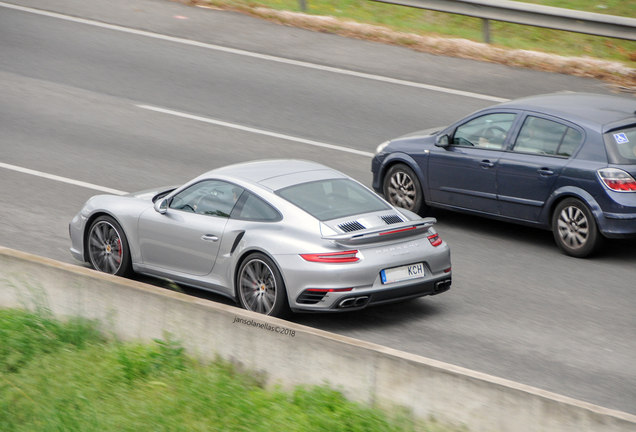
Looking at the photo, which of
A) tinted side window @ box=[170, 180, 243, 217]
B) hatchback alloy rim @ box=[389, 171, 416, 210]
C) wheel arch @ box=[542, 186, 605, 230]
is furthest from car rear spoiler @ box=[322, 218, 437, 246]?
hatchback alloy rim @ box=[389, 171, 416, 210]

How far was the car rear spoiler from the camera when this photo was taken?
7.84m

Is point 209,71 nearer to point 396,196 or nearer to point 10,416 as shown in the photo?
point 396,196

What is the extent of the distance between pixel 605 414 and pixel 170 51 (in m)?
14.3

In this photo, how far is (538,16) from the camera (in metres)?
17.4

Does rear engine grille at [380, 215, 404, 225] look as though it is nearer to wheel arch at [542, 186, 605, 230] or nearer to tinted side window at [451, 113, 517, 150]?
wheel arch at [542, 186, 605, 230]

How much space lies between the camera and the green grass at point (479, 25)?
1859 centimetres

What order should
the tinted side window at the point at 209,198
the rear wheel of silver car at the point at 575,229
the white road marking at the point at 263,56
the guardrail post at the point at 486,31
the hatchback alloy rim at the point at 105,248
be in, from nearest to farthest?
1. the tinted side window at the point at 209,198
2. the hatchback alloy rim at the point at 105,248
3. the rear wheel of silver car at the point at 575,229
4. the white road marking at the point at 263,56
5. the guardrail post at the point at 486,31

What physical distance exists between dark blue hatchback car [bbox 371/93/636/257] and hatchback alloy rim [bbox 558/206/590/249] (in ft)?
0.04

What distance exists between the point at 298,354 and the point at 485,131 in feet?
17.5

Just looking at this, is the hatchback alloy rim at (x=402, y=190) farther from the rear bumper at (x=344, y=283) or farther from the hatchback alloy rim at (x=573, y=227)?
the rear bumper at (x=344, y=283)

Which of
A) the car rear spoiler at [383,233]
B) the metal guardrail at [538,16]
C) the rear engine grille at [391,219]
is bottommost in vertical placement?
the car rear spoiler at [383,233]

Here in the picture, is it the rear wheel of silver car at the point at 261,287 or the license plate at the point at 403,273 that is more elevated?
the license plate at the point at 403,273

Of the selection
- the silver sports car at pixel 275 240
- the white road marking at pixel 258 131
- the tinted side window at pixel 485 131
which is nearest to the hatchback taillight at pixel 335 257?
the silver sports car at pixel 275 240
